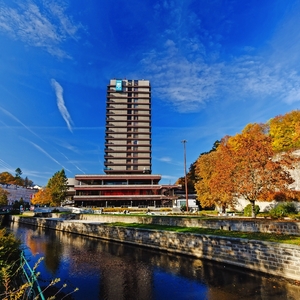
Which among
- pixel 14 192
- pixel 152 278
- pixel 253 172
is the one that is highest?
pixel 14 192

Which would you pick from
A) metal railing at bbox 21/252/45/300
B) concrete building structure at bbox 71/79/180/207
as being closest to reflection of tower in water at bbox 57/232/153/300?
metal railing at bbox 21/252/45/300

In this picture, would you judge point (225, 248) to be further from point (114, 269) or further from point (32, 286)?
point (32, 286)

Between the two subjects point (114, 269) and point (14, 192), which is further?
point (14, 192)

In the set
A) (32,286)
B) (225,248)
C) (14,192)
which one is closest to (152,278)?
(225,248)

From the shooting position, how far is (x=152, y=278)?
44.1 feet

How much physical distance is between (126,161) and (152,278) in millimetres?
70446

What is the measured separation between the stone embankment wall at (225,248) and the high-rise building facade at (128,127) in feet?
184

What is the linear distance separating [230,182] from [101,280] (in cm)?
1933

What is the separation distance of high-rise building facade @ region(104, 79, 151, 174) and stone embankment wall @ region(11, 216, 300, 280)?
56.1 metres

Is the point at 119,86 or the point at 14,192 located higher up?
the point at 119,86

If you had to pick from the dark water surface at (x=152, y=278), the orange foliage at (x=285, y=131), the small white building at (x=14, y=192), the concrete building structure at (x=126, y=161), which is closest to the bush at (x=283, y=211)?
the dark water surface at (x=152, y=278)

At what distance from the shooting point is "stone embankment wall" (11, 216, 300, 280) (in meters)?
12.8

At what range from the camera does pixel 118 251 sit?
67.6ft

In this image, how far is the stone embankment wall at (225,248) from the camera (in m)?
12.8
